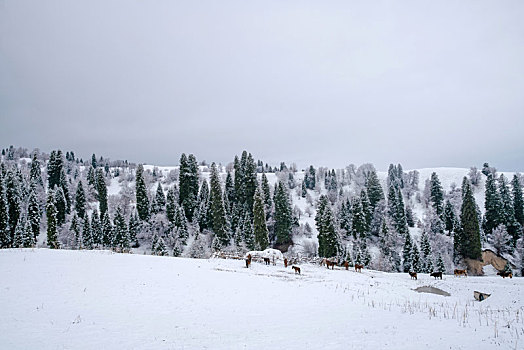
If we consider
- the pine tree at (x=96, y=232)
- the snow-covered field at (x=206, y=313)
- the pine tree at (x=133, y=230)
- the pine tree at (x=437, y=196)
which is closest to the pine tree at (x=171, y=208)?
the pine tree at (x=133, y=230)

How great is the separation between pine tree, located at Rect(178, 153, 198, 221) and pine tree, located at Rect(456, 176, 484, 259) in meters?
57.3

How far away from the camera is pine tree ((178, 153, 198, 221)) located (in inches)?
2844

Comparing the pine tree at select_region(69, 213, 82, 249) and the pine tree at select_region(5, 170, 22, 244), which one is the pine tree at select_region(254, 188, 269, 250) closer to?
the pine tree at select_region(69, 213, 82, 249)

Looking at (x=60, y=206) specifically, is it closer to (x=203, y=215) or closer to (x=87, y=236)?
(x=87, y=236)

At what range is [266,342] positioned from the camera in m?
10.2

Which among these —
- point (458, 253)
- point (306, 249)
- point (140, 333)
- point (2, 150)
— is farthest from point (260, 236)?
point (2, 150)

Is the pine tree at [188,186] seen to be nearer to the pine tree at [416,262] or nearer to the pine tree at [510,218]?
the pine tree at [416,262]

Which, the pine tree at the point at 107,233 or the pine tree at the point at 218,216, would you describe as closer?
the pine tree at the point at 107,233

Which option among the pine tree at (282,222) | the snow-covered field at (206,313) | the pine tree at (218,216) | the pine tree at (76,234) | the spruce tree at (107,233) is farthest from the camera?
the pine tree at (282,222)

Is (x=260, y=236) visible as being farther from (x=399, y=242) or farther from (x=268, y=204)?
(x=399, y=242)

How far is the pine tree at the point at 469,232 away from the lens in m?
58.1

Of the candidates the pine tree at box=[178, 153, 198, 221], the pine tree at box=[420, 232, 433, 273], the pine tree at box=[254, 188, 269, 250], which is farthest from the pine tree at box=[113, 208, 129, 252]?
the pine tree at box=[420, 232, 433, 273]

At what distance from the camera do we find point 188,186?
241ft

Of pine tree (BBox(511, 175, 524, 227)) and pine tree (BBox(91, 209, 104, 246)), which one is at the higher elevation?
pine tree (BBox(511, 175, 524, 227))
